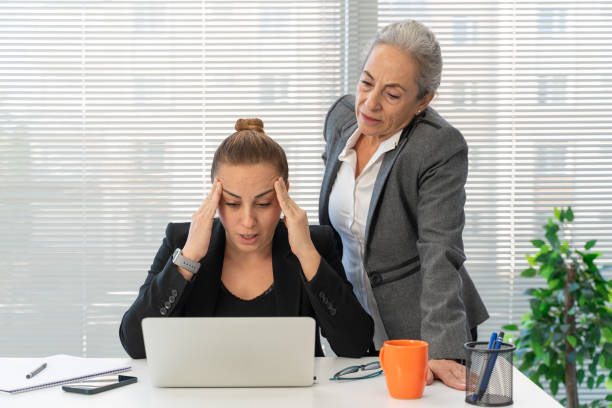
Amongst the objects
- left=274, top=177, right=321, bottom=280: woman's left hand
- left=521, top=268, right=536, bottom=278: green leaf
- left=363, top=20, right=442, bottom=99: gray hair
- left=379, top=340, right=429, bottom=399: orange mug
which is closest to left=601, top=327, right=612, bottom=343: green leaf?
left=521, top=268, right=536, bottom=278: green leaf

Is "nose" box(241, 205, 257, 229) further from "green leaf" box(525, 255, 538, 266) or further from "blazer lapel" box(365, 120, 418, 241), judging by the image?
"green leaf" box(525, 255, 538, 266)

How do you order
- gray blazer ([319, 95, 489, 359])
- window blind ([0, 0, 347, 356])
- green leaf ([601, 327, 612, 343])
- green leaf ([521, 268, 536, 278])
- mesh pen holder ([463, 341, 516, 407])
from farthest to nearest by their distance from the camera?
1. window blind ([0, 0, 347, 356])
2. green leaf ([521, 268, 536, 278])
3. green leaf ([601, 327, 612, 343])
4. gray blazer ([319, 95, 489, 359])
5. mesh pen holder ([463, 341, 516, 407])

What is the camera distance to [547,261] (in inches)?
117

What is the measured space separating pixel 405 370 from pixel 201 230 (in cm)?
65

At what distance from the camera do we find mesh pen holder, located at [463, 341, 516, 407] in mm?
1359

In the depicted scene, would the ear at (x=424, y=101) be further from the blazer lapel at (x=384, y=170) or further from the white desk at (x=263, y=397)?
the white desk at (x=263, y=397)

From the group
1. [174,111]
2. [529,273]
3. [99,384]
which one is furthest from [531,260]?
[99,384]

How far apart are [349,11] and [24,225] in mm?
1787

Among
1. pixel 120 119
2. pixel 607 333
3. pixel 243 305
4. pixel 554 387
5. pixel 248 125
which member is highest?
pixel 120 119

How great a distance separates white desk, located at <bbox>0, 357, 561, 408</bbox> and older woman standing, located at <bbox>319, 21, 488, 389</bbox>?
10.9 inches

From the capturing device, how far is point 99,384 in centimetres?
149

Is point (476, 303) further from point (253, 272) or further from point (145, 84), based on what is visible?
point (145, 84)

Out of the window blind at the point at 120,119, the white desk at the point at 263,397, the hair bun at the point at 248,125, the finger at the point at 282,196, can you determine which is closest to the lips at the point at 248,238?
the finger at the point at 282,196

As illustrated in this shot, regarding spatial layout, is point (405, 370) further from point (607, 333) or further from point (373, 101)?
point (607, 333)
